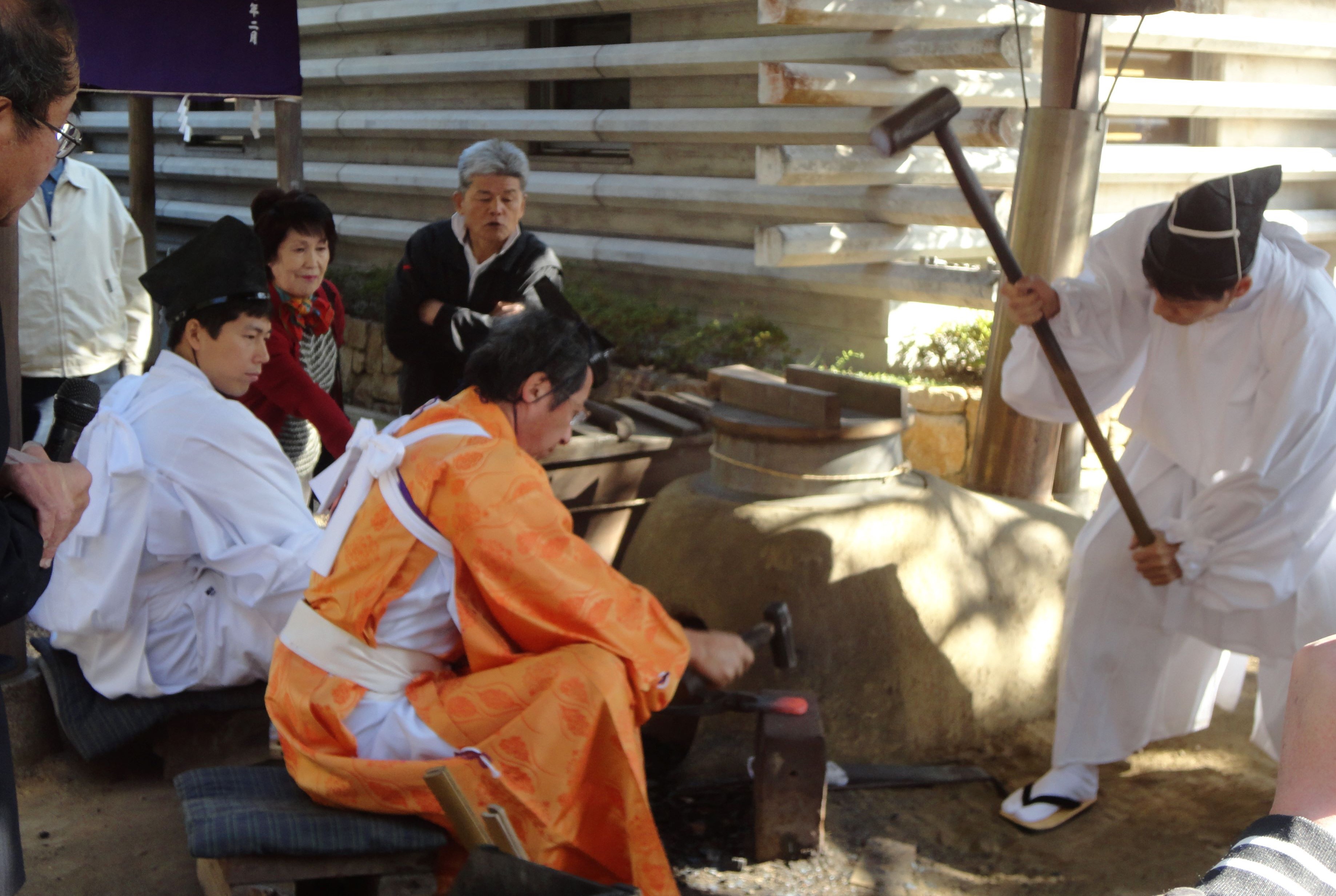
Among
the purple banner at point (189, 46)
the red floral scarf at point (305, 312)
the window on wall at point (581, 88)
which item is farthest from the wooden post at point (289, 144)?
the window on wall at point (581, 88)

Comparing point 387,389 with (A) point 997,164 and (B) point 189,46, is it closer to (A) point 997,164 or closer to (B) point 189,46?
(B) point 189,46

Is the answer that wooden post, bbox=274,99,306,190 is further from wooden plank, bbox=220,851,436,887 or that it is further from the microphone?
wooden plank, bbox=220,851,436,887

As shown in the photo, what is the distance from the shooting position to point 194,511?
133 inches

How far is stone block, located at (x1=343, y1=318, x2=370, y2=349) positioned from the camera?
350 inches

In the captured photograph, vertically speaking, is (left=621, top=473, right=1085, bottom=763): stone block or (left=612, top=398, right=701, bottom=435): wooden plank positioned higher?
(left=612, top=398, right=701, bottom=435): wooden plank

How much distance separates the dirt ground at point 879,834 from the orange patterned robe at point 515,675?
2.17 ft

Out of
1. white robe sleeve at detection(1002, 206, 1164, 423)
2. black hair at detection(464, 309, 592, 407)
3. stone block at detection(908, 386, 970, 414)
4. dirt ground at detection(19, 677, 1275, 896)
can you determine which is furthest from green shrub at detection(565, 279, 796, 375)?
black hair at detection(464, 309, 592, 407)

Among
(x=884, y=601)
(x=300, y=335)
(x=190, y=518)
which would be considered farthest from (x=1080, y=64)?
(x=190, y=518)

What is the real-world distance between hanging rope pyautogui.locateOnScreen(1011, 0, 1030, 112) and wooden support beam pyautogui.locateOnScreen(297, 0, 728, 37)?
1.80 metres

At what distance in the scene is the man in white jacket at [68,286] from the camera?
493cm

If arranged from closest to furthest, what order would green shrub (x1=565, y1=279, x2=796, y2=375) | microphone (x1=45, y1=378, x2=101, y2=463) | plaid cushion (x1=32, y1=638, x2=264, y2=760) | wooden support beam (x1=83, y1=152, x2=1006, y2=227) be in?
plaid cushion (x1=32, y1=638, x2=264, y2=760) → microphone (x1=45, y1=378, x2=101, y2=463) → wooden support beam (x1=83, y1=152, x2=1006, y2=227) → green shrub (x1=565, y1=279, x2=796, y2=375)

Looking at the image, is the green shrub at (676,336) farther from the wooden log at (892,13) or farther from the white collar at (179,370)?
the white collar at (179,370)

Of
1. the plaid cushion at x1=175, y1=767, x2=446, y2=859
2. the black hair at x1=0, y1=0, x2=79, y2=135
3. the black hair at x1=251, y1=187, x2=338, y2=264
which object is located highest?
the black hair at x1=0, y1=0, x2=79, y2=135

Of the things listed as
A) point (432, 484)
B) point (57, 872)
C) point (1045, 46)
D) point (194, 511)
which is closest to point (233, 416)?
point (194, 511)
